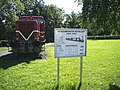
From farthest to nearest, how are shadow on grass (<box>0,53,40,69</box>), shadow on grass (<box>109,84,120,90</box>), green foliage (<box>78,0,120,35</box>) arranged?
1. shadow on grass (<box>0,53,40,69</box>)
2. green foliage (<box>78,0,120,35</box>)
3. shadow on grass (<box>109,84,120,90</box>)

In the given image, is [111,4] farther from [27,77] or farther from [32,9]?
[32,9]

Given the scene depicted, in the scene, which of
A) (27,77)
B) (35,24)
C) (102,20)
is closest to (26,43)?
(35,24)

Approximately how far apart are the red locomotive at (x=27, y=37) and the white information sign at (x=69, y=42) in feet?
31.1

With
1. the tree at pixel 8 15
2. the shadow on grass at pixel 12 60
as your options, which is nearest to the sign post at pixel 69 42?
the shadow on grass at pixel 12 60

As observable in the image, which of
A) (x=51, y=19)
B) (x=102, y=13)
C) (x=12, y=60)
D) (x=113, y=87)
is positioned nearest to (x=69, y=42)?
(x=102, y=13)

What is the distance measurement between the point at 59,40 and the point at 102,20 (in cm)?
230

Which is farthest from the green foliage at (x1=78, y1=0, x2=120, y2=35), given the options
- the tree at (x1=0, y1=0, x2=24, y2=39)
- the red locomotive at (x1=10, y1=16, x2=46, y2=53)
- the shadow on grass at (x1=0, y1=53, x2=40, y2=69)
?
the tree at (x1=0, y1=0, x2=24, y2=39)

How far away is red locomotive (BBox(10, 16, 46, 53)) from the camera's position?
20.0 metres

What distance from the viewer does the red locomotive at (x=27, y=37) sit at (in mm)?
20047

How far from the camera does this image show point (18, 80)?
11477mm

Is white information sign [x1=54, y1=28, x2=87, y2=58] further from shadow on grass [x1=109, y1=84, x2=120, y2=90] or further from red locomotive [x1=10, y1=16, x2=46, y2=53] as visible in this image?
red locomotive [x1=10, y1=16, x2=46, y2=53]

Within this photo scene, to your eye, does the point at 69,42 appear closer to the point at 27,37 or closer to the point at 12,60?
the point at 12,60

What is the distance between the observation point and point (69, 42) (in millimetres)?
10500

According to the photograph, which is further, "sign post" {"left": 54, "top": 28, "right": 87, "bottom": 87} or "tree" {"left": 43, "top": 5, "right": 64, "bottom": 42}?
"tree" {"left": 43, "top": 5, "right": 64, "bottom": 42}
